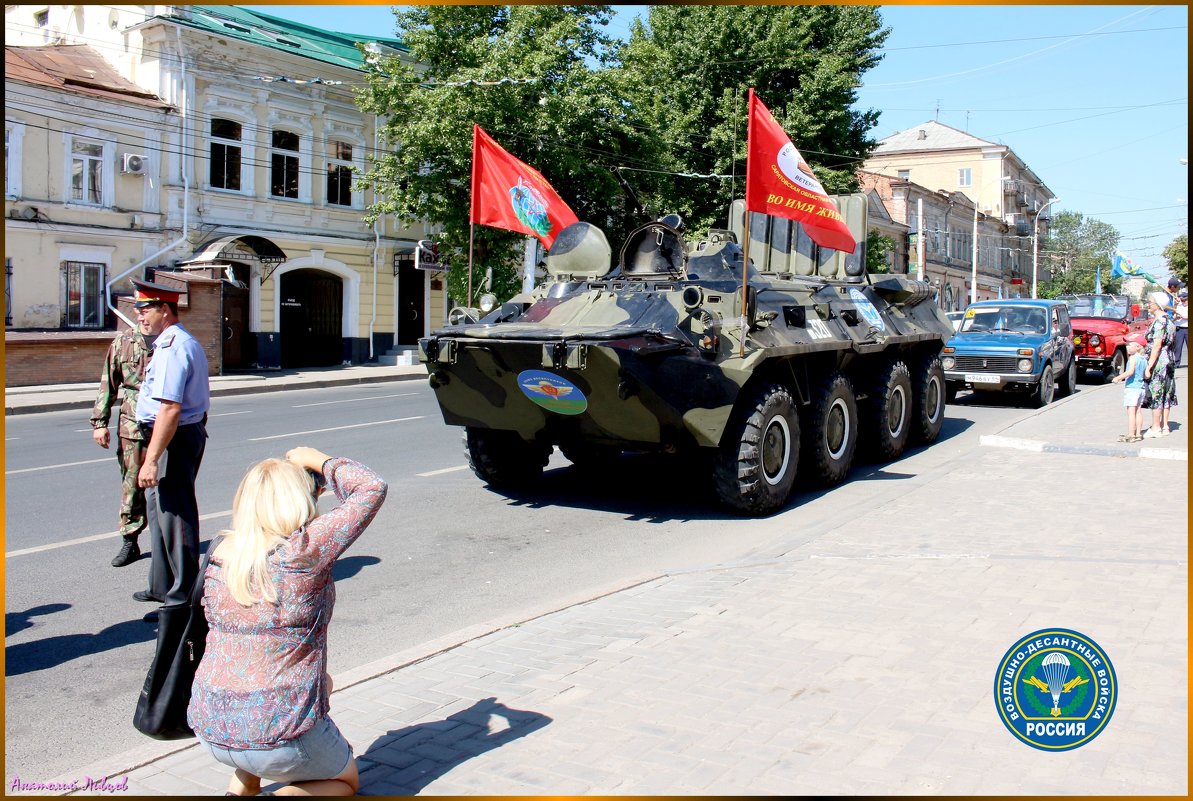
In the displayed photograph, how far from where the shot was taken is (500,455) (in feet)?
32.2

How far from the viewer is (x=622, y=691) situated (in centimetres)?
449

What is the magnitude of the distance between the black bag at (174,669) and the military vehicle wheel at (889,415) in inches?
350

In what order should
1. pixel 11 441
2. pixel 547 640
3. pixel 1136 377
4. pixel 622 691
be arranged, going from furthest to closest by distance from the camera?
1. pixel 11 441
2. pixel 1136 377
3. pixel 547 640
4. pixel 622 691

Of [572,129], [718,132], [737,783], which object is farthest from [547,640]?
[718,132]

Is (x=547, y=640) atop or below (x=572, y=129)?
below

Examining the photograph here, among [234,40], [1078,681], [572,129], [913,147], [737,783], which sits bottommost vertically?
[737,783]

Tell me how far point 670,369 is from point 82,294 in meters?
18.6

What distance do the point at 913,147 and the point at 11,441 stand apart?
67.6 m

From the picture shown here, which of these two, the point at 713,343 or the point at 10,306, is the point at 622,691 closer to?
the point at 713,343

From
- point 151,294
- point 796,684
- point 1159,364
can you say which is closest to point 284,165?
point 1159,364

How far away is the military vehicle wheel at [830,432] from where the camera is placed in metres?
9.70

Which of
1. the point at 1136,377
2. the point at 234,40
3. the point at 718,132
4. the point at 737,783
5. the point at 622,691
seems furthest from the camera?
the point at 718,132

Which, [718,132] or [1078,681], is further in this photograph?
[718,132]

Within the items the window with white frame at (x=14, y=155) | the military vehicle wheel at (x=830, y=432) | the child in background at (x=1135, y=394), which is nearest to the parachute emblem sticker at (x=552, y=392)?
the military vehicle wheel at (x=830, y=432)
